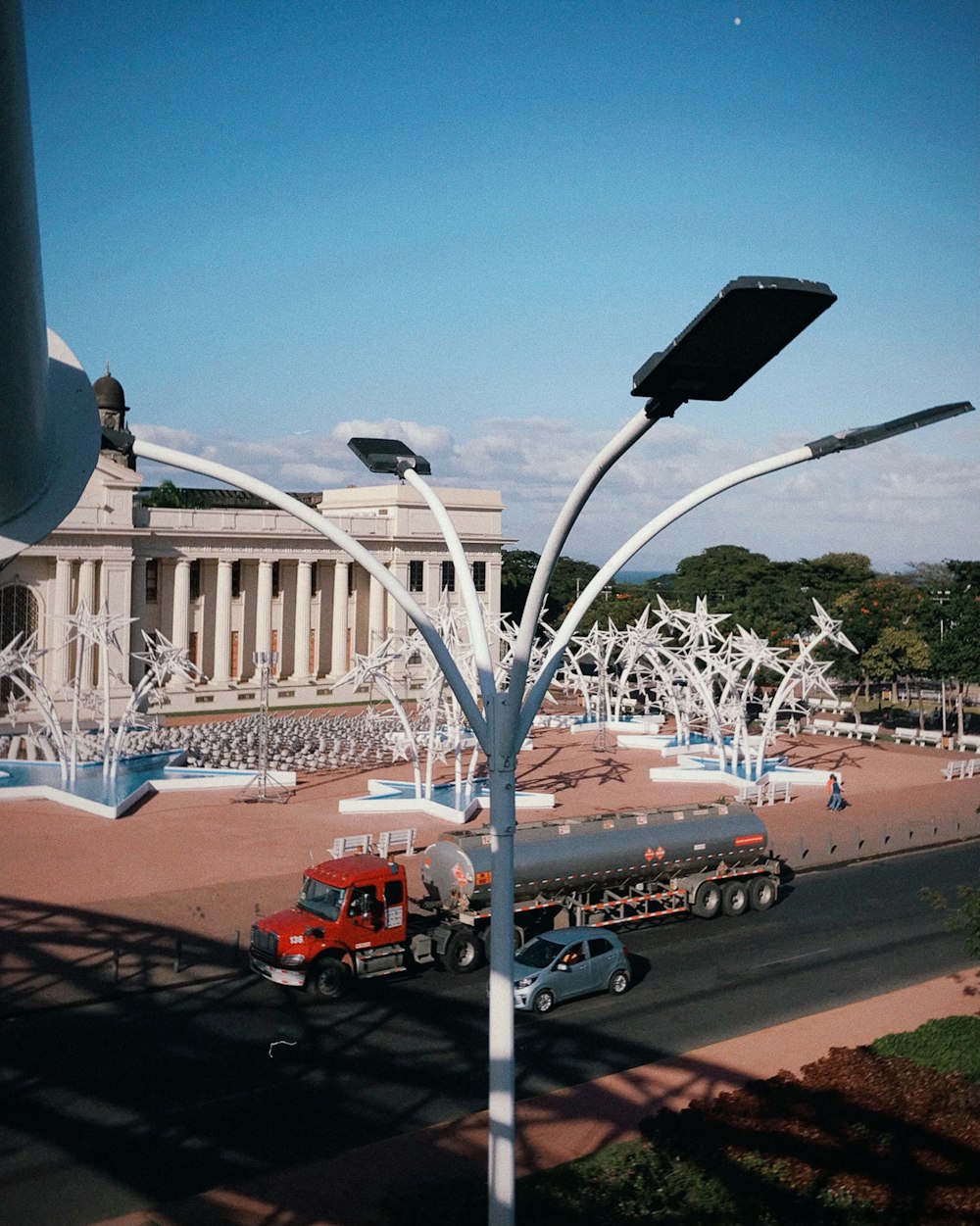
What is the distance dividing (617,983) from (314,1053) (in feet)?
20.3

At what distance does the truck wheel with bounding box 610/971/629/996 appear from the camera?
2186 cm

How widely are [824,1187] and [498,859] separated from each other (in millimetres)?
6355

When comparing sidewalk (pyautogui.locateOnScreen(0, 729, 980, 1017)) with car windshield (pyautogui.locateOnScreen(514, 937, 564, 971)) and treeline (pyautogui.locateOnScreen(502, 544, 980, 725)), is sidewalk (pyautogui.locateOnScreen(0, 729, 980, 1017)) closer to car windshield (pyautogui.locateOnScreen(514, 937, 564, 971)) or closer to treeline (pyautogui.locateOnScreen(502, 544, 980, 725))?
car windshield (pyautogui.locateOnScreen(514, 937, 564, 971))

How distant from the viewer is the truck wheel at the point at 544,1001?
20.8 metres

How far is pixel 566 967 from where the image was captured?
21.3 meters

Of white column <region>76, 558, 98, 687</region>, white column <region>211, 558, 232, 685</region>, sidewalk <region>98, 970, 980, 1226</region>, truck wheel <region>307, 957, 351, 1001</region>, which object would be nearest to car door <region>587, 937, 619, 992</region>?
sidewalk <region>98, 970, 980, 1226</region>

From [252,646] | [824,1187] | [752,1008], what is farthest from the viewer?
[252,646]

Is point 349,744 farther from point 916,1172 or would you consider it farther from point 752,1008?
point 916,1172

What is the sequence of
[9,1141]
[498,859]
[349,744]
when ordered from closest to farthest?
1. [498,859]
2. [9,1141]
3. [349,744]

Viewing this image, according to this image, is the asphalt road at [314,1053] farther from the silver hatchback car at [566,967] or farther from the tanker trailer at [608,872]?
the tanker trailer at [608,872]

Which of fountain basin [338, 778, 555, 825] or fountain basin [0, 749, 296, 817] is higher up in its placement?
fountain basin [0, 749, 296, 817]

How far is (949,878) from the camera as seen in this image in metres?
31.8

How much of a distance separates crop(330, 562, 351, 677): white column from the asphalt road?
54.9 meters

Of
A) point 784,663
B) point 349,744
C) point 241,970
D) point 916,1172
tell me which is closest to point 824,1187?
point 916,1172
